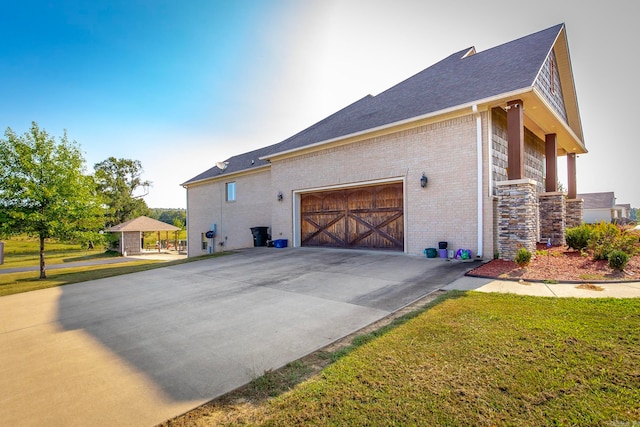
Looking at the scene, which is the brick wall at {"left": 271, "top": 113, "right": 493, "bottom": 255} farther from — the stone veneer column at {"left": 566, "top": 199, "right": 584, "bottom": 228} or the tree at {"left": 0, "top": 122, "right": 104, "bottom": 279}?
the tree at {"left": 0, "top": 122, "right": 104, "bottom": 279}

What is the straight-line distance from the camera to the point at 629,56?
39.8ft

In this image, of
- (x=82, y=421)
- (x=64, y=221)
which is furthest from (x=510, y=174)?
(x=64, y=221)

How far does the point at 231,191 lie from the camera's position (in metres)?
18.9

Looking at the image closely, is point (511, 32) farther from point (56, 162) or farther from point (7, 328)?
point (56, 162)

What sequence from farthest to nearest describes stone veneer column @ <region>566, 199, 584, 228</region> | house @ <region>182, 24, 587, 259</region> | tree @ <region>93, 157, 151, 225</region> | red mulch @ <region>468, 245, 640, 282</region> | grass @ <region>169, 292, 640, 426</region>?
tree @ <region>93, 157, 151, 225</region> < stone veneer column @ <region>566, 199, 584, 228</region> < house @ <region>182, 24, 587, 259</region> < red mulch @ <region>468, 245, 640, 282</region> < grass @ <region>169, 292, 640, 426</region>

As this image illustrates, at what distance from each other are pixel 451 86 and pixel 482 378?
402 inches

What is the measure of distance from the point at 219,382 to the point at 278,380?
0.59 metres

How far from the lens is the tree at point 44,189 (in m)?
10.6

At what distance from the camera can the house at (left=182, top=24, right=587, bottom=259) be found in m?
8.27

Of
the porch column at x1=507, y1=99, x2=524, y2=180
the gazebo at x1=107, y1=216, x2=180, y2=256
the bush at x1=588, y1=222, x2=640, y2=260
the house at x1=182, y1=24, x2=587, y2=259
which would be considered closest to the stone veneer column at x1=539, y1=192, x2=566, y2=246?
the house at x1=182, y1=24, x2=587, y2=259

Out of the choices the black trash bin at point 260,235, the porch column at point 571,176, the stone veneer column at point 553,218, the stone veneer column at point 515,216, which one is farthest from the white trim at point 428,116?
the porch column at point 571,176

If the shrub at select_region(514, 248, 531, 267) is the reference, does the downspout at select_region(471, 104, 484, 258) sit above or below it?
above

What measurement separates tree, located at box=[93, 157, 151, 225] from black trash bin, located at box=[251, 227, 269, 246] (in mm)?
34386

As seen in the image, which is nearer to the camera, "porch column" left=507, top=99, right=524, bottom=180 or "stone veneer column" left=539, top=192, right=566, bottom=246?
"porch column" left=507, top=99, right=524, bottom=180
